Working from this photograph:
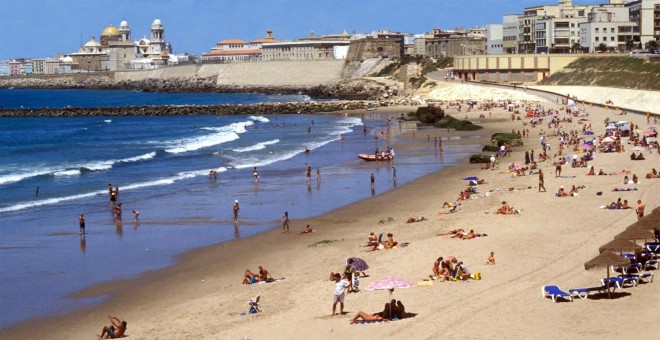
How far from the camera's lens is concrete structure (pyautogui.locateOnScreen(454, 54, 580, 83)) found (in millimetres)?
99750

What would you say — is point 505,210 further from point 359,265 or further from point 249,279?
point 249,279

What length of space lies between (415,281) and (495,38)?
120 meters

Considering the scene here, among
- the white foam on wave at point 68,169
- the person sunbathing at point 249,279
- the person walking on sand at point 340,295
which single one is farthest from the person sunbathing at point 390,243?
the white foam on wave at point 68,169

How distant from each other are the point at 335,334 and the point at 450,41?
142 meters

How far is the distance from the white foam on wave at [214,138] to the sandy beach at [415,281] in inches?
1099

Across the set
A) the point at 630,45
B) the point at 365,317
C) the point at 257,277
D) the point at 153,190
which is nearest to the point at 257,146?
the point at 153,190

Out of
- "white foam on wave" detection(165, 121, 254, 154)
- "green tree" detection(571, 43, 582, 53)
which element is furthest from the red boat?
"green tree" detection(571, 43, 582, 53)

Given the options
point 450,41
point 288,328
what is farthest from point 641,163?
point 450,41

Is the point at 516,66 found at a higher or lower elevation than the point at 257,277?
higher

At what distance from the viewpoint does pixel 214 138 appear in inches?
2601

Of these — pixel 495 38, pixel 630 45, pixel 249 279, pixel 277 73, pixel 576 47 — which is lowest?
pixel 249 279

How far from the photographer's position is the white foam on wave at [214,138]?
59019mm

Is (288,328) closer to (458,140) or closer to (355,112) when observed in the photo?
(458,140)

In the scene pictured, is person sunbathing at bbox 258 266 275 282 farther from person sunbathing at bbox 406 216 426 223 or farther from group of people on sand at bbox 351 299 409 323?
person sunbathing at bbox 406 216 426 223
